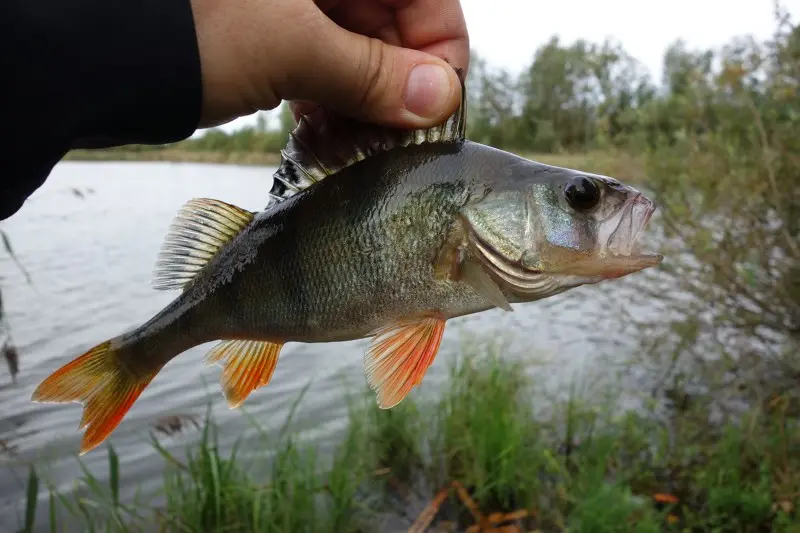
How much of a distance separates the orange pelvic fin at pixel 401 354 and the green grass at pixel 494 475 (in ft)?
7.19

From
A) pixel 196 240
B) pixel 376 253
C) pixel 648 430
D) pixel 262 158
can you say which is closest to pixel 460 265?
pixel 376 253

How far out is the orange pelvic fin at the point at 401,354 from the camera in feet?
6.33

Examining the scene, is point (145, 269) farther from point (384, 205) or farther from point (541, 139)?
point (541, 139)

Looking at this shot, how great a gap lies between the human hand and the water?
3982 mm

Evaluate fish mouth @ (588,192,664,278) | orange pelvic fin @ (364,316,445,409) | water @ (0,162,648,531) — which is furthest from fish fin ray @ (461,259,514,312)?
water @ (0,162,648,531)

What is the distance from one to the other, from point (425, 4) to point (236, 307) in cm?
144

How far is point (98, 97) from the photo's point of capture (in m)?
1.62

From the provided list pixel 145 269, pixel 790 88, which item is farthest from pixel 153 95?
pixel 145 269

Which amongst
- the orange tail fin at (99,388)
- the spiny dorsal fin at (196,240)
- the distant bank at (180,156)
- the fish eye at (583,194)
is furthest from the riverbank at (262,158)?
the fish eye at (583,194)

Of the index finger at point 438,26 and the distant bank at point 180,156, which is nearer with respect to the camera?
the index finger at point 438,26

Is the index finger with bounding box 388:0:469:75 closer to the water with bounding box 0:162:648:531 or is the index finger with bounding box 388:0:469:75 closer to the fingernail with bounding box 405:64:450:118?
the fingernail with bounding box 405:64:450:118

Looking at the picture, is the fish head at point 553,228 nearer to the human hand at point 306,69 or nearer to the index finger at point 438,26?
the human hand at point 306,69

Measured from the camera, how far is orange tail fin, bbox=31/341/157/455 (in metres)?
2.00

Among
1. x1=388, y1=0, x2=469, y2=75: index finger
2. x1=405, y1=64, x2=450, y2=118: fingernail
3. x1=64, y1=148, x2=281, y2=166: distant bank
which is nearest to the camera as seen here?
x1=405, y1=64, x2=450, y2=118: fingernail
